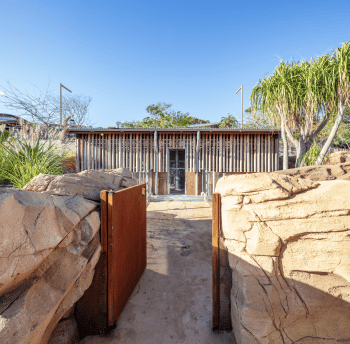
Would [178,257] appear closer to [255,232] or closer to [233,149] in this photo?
[255,232]

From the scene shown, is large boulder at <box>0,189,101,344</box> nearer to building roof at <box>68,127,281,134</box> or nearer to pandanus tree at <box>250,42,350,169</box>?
pandanus tree at <box>250,42,350,169</box>

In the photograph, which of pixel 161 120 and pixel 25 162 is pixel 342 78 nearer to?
pixel 25 162

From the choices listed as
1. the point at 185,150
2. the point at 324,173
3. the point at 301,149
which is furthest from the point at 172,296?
the point at 185,150

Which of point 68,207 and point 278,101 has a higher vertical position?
point 278,101

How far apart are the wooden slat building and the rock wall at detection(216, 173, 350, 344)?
23.5ft

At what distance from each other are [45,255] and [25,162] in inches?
112

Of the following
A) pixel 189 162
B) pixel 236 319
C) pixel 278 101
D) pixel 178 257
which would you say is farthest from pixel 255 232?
pixel 189 162

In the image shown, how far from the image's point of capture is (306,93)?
441 cm

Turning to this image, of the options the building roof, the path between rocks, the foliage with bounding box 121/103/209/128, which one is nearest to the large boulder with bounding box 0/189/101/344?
the path between rocks

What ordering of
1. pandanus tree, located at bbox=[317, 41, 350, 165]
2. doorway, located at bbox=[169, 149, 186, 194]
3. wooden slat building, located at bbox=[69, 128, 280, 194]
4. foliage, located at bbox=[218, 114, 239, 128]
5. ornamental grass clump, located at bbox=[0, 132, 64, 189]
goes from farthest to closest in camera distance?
foliage, located at bbox=[218, 114, 239, 128] → doorway, located at bbox=[169, 149, 186, 194] → wooden slat building, located at bbox=[69, 128, 280, 194] → pandanus tree, located at bbox=[317, 41, 350, 165] → ornamental grass clump, located at bbox=[0, 132, 64, 189]

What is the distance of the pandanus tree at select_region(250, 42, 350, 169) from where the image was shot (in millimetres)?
4051

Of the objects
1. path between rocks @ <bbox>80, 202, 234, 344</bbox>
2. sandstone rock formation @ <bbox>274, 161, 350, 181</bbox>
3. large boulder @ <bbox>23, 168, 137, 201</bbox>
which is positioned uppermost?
sandstone rock formation @ <bbox>274, 161, 350, 181</bbox>

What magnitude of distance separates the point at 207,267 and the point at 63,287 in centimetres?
234

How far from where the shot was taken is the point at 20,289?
1.33m
